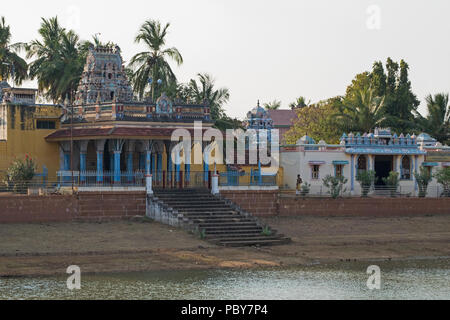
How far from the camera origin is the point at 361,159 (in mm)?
45875

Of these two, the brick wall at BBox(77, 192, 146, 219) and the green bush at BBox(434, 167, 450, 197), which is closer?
the brick wall at BBox(77, 192, 146, 219)

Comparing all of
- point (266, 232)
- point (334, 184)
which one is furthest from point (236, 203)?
point (334, 184)

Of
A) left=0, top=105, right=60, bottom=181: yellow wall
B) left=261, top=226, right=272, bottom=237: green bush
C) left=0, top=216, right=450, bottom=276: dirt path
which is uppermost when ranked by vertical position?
left=0, top=105, right=60, bottom=181: yellow wall

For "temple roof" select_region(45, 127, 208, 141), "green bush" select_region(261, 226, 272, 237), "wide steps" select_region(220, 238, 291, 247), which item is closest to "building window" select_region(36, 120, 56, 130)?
"temple roof" select_region(45, 127, 208, 141)

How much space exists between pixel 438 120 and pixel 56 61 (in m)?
25.8

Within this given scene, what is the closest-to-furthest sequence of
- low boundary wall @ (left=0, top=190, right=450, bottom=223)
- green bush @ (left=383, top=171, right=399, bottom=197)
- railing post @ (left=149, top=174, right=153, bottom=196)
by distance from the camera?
low boundary wall @ (left=0, top=190, right=450, bottom=223)
railing post @ (left=149, top=174, right=153, bottom=196)
green bush @ (left=383, top=171, right=399, bottom=197)

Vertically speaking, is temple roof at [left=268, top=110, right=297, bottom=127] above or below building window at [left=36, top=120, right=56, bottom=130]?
above

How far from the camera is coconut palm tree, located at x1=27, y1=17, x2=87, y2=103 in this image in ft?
174

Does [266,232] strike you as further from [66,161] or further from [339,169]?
[339,169]

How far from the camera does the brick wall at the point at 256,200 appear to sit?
3697 centimetres

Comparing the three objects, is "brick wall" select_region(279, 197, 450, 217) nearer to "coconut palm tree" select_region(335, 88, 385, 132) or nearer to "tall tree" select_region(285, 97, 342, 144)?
"coconut palm tree" select_region(335, 88, 385, 132)

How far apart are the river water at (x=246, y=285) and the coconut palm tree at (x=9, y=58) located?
29.3 m

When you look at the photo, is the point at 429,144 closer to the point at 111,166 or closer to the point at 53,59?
the point at 111,166

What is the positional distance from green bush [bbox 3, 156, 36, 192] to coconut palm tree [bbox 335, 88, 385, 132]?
24456 mm
